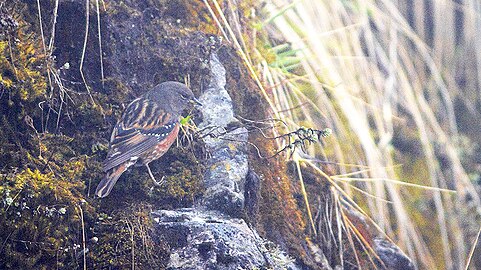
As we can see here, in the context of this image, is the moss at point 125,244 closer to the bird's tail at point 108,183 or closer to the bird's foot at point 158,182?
Result: the bird's tail at point 108,183

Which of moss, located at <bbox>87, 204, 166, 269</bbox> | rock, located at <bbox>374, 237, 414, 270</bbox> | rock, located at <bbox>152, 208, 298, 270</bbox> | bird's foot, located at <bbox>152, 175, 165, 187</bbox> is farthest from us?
rock, located at <bbox>374, 237, 414, 270</bbox>

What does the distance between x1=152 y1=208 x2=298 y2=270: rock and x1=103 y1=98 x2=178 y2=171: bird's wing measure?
0.40 meters

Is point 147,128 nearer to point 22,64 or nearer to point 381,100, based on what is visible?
point 22,64

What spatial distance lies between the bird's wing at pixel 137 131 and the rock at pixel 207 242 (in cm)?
40

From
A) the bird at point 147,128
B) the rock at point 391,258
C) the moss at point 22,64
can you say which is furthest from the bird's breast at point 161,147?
the rock at point 391,258

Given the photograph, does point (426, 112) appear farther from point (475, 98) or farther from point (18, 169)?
point (18, 169)

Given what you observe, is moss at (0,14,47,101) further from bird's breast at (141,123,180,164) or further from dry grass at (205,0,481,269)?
dry grass at (205,0,481,269)

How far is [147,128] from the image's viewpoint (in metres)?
3.73

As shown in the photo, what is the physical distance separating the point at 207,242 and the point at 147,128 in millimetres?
989

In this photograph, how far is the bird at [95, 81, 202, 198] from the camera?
3.26m

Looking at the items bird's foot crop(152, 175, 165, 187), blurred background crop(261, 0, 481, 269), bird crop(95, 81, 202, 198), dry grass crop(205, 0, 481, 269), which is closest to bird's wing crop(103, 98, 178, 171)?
bird crop(95, 81, 202, 198)

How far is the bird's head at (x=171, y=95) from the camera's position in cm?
363

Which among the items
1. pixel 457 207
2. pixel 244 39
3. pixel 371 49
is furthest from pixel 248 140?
pixel 457 207

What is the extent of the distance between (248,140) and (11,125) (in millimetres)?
1331
